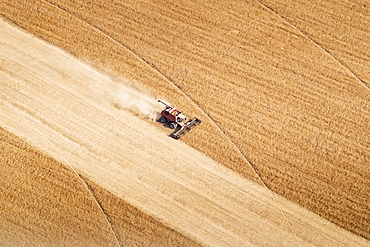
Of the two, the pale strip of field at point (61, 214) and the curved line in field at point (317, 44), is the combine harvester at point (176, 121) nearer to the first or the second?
the pale strip of field at point (61, 214)

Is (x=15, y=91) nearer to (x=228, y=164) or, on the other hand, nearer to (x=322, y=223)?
(x=228, y=164)

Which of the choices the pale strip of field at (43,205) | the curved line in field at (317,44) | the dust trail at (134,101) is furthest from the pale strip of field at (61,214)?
the curved line in field at (317,44)

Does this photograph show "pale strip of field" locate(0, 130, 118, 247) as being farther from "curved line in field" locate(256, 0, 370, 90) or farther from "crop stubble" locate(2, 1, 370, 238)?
"curved line in field" locate(256, 0, 370, 90)

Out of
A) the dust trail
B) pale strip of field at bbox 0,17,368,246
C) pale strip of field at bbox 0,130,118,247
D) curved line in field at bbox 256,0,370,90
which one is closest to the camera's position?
pale strip of field at bbox 0,130,118,247

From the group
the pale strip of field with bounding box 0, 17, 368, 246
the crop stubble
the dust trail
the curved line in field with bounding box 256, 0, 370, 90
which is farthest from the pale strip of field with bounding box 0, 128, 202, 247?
the curved line in field with bounding box 256, 0, 370, 90

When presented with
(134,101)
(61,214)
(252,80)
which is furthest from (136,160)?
(252,80)

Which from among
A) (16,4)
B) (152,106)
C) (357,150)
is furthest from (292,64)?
(16,4)
